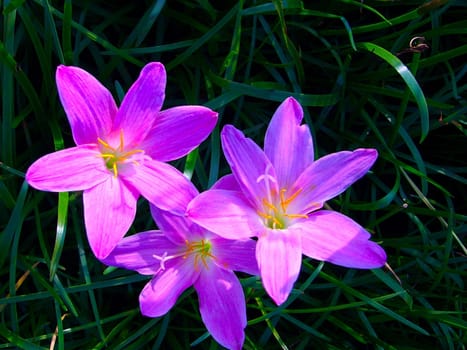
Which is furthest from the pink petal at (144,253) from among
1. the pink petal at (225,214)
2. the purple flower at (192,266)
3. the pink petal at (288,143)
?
the pink petal at (288,143)

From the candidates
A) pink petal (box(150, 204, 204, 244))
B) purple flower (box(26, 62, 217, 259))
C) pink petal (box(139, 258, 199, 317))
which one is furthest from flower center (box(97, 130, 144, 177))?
pink petal (box(139, 258, 199, 317))

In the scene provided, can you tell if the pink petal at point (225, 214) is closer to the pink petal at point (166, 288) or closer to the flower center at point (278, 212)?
the flower center at point (278, 212)

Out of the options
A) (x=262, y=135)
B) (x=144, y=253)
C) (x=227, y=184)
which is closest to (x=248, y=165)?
(x=227, y=184)

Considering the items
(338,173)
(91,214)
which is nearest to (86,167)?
(91,214)

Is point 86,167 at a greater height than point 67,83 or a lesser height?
lesser

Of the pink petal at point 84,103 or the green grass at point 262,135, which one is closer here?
the pink petal at point 84,103

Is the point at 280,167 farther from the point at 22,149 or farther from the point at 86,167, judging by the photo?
the point at 22,149

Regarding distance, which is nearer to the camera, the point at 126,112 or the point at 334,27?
the point at 126,112

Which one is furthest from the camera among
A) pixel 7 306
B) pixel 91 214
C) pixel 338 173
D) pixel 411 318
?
pixel 411 318
